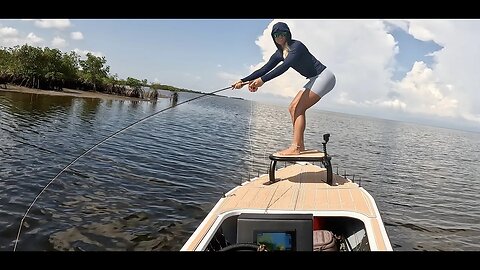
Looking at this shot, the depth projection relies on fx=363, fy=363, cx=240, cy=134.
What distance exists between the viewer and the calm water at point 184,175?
5.46 metres

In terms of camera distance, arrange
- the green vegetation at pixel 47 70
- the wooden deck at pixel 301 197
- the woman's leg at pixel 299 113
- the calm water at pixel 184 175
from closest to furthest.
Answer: the wooden deck at pixel 301 197
the woman's leg at pixel 299 113
the calm water at pixel 184 175
the green vegetation at pixel 47 70

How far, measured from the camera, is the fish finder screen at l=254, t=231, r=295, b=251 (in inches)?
114

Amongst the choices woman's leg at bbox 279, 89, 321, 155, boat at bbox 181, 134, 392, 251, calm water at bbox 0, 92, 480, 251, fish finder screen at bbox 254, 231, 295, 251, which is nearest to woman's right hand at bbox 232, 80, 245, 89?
woman's leg at bbox 279, 89, 321, 155

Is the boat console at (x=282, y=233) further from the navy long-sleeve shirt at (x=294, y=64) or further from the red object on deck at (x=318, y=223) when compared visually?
the navy long-sleeve shirt at (x=294, y=64)

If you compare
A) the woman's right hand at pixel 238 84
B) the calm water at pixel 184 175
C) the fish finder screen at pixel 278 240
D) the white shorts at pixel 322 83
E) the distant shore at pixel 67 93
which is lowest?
the calm water at pixel 184 175

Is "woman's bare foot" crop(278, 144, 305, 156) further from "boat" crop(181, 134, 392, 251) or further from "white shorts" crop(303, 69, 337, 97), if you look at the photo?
"white shorts" crop(303, 69, 337, 97)

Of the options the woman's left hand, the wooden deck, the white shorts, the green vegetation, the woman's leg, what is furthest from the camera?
the green vegetation

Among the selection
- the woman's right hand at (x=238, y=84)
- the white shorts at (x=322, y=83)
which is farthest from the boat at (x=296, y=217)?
the woman's right hand at (x=238, y=84)

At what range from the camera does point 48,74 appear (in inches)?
1246

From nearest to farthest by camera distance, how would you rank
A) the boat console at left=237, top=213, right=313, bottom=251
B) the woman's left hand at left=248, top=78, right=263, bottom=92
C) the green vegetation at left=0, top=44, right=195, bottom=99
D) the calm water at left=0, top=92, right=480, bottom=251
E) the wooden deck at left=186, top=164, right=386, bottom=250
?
the boat console at left=237, top=213, right=313, bottom=251, the wooden deck at left=186, top=164, right=386, bottom=250, the woman's left hand at left=248, top=78, right=263, bottom=92, the calm water at left=0, top=92, right=480, bottom=251, the green vegetation at left=0, top=44, right=195, bottom=99

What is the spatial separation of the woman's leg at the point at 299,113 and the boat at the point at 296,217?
0.13 m

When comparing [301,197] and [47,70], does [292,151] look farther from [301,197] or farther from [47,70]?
[47,70]

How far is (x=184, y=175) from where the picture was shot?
343 inches
